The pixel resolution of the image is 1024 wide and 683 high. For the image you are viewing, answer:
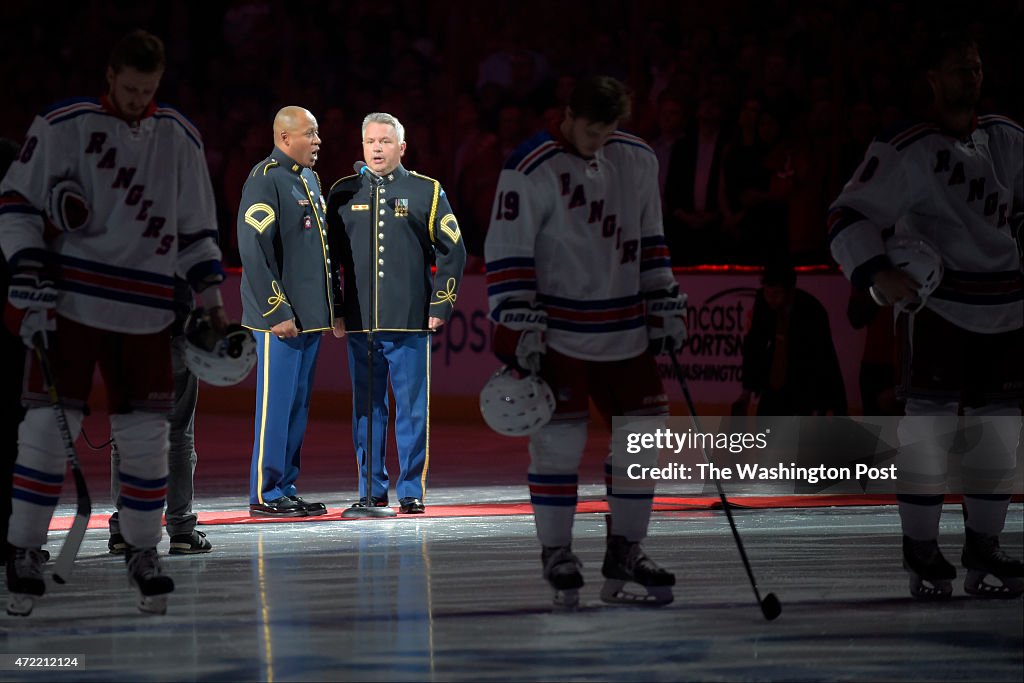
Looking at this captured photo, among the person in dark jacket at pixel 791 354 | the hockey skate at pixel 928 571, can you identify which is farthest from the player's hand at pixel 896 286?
the person in dark jacket at pixel 791 354

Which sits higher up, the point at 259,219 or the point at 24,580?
the point at 259,219

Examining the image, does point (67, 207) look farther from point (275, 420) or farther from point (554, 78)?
point (554, 78)

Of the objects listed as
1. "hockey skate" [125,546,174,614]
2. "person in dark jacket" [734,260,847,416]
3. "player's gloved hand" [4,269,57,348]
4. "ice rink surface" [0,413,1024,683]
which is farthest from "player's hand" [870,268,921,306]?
"person in dark jacket" [734,260,847,416]

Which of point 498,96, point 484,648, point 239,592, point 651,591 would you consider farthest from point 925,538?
point 498,96

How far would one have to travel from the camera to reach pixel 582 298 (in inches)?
229

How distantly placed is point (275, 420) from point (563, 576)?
10.1 ft

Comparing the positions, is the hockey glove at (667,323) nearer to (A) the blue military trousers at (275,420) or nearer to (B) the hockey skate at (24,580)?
(B) the hockey skate at (24,580)

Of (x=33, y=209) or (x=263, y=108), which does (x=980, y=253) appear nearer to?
(x=33, y=209)

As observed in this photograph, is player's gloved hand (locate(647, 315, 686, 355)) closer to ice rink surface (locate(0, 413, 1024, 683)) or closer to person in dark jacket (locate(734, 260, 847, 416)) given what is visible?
ice rink surface (locate(0, 413, 1024, 683))

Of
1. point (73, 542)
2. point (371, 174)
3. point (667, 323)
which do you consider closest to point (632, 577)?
point (667, 323)

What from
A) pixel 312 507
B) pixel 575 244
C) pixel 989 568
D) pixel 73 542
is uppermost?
pixel 575 244

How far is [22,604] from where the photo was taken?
18.4 feet

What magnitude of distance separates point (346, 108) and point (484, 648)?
11.5m

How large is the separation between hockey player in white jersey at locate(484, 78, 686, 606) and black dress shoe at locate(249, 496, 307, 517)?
2789 mm
